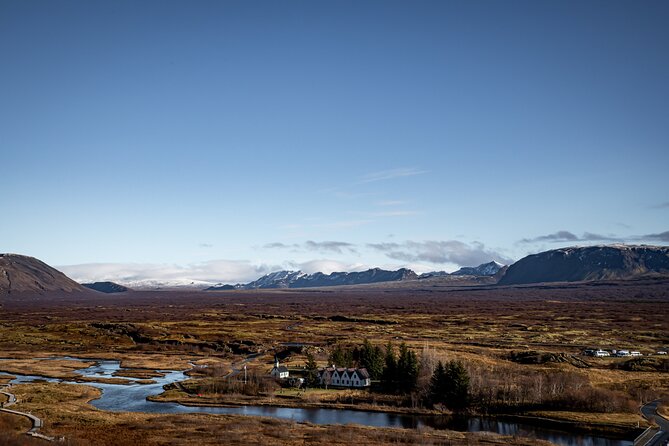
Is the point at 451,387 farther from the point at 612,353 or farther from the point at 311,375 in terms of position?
the point at 612,353

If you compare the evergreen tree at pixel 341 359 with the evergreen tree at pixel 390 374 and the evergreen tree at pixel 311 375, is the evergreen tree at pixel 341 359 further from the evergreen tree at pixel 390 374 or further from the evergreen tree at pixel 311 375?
the evergreen tree at pixel 390 374

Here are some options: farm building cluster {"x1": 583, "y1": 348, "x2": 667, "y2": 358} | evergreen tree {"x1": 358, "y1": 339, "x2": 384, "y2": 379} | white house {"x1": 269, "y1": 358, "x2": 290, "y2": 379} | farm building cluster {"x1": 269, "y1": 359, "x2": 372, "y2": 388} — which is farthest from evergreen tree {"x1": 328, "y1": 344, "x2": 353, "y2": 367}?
farm building cluster {"x1": 583, "y1": 348, "x2": 667, "y2": 358}

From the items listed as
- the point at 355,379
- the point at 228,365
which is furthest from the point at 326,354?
the point at 355,379

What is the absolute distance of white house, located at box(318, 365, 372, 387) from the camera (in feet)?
306

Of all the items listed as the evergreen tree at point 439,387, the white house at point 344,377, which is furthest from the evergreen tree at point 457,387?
the white house at point 344,377

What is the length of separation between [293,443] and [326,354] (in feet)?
219

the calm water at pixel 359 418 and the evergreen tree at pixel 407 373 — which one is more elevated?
the evergreen tree at pixel 407 373

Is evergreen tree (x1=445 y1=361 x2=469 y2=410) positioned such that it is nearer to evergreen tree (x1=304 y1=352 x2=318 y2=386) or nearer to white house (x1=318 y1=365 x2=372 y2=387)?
white house (x1=318 y1=365 x2=372 y2=387)

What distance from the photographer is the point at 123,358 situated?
438ft

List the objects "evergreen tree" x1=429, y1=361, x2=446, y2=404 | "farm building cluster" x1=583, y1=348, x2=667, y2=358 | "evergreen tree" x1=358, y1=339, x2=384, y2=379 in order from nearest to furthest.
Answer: "evergreen tree" x1=429, y1=361, x2=446, y2=404 → "evergreen tree" x1=358, y1=339, x2=384, y2=379 → "farm building cluster" x1=583, y1=348, x2=667, y2=358

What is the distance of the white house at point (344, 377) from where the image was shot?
306 feet

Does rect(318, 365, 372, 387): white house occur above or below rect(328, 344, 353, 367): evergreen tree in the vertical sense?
below

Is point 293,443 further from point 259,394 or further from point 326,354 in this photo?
point 326,354

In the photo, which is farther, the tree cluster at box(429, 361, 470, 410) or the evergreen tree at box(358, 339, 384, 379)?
the evergreen tree at box(358, 339, 384, 379)
